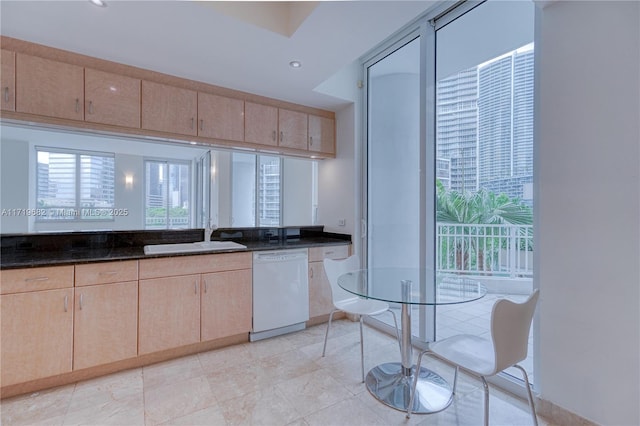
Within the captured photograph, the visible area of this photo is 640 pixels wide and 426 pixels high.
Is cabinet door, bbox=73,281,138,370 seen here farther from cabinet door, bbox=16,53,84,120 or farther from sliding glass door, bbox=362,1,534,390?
sliding glass door, bbox=362,1,534,390

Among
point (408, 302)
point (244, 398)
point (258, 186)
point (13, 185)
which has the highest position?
point (258, 186)

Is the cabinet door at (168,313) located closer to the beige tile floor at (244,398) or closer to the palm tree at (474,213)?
the beige tile floor at (244,398)

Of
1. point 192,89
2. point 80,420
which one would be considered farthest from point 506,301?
point 192,89

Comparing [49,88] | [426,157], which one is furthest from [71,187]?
[426,157]

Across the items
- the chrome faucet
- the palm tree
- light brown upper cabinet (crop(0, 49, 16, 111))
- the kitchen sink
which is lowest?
the kitchen sink

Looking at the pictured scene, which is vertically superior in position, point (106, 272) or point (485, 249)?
point (485, 249)

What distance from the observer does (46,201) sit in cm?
277

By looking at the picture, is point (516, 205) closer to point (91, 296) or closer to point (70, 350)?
point (91, 296)

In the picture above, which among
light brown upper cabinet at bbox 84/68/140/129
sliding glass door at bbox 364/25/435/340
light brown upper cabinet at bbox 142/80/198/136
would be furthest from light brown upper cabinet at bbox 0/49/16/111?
sliding glass door at bbox 364/25/435/340

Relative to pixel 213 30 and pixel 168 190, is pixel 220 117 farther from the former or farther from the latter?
pixel 168 190

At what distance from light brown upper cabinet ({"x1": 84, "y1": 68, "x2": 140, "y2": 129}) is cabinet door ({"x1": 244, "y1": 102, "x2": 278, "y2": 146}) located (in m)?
0.98

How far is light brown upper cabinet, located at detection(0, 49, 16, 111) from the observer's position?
78.2 inches

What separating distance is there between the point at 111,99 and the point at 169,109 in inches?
16.8

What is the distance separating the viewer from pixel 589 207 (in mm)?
1513
